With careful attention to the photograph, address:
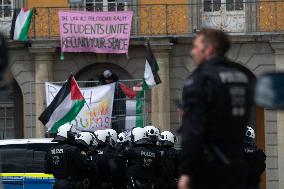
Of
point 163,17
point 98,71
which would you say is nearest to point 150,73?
point 163,17

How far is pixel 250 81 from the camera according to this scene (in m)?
7.82

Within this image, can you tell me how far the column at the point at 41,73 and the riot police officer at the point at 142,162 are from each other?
36.9ft

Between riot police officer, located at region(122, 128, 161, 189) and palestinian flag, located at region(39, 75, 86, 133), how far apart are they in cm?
756

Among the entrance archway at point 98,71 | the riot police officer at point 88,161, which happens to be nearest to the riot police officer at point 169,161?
the riot police officer at point 88,161

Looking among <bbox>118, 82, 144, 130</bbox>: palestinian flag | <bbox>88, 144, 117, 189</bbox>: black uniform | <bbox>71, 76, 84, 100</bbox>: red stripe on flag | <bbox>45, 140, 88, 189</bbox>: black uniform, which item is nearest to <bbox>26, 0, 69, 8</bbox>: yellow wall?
<bbox>118, 82, 144, 130</bbox>: palestinian flag

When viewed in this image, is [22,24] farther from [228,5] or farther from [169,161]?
[169,161]

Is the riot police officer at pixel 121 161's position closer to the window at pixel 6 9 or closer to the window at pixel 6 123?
the window at pixel 6 9

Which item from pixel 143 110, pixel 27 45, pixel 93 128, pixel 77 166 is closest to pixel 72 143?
pixel 77 166

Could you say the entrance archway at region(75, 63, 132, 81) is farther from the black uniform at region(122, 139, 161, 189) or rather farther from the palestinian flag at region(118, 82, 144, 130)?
the black uniform at region(122, 139, 161, 189)

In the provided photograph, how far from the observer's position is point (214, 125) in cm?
751

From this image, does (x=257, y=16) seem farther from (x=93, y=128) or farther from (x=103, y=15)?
(x=93, y=128)

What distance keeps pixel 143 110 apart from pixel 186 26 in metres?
2.85

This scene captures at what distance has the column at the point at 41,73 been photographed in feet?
91.1

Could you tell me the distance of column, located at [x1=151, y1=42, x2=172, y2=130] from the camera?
27.5m
